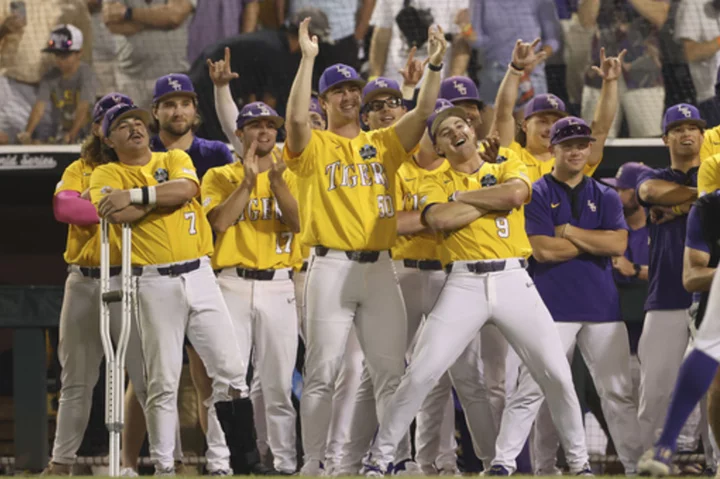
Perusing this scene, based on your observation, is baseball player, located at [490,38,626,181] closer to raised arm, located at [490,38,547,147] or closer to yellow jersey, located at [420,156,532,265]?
raised arm, located at [490,38,547,147]

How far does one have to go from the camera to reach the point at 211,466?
595 cm

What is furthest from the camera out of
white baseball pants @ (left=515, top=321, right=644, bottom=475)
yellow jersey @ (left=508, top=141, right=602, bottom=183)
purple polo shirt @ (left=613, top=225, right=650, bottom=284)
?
purple polo shirt @ (left=613, top=225, right=650, bottom=284)

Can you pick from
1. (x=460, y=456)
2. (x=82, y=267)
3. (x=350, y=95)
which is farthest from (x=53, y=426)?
(x=350, y=95)

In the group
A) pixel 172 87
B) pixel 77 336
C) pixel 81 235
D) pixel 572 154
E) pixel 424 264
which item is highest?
pixel 172 87

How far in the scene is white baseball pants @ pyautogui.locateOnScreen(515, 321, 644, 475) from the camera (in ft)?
18.9

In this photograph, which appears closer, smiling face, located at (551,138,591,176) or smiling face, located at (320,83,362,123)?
smiling face, located at (320,83,362,123)

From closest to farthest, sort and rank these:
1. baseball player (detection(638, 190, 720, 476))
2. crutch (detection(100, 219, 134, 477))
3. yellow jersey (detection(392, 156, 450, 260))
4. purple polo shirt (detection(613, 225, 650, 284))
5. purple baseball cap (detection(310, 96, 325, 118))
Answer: baseball player (detection(638, 190, 720, 476)) < crutch (detection(100, 219, 134, 477)) < yellow jersey (detection(392, 156, 450, 260)) < purple baseball cap (detection(310, 96, 325, 118)) < purple polo shirt (detection(613, 225, 650, 284))

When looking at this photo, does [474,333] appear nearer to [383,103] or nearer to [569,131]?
[569,131]

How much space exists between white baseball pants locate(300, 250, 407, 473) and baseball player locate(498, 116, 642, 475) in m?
0.64

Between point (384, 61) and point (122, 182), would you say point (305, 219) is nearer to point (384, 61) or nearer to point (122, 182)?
point (122, 182)

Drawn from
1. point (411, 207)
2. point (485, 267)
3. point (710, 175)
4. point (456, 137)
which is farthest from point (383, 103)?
point (710, 175)

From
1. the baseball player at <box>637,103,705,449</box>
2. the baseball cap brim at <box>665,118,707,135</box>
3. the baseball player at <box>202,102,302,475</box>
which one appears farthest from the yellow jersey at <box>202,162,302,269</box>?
the baseball cap brim at <box>665,118,707,135</box>

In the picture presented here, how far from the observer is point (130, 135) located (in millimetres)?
5699

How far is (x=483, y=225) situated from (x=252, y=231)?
4.43 feet
